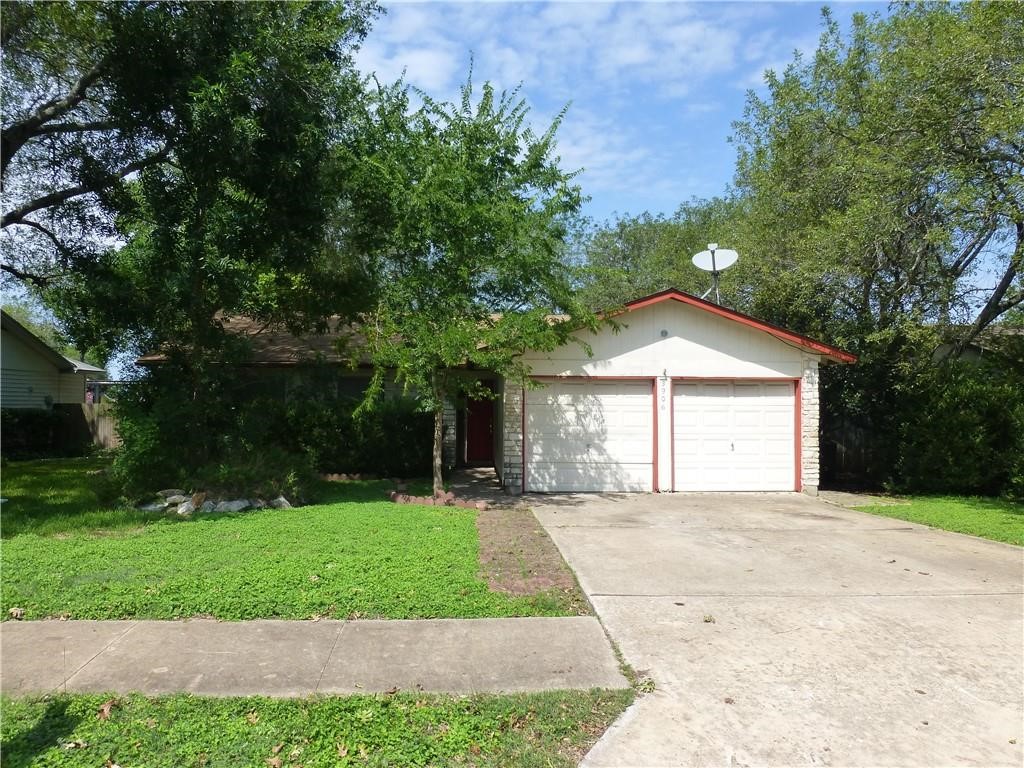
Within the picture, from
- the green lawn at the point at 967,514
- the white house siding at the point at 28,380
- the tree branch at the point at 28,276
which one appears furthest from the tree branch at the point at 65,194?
the green lawn at the point at 967,514

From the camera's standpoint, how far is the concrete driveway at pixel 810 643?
358 cm

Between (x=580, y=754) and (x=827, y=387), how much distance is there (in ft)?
48.3

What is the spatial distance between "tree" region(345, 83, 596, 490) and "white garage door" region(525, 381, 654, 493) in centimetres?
199

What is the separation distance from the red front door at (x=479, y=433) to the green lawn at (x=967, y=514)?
1007cm

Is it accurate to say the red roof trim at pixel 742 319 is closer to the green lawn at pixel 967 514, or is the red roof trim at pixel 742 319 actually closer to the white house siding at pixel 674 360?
the white house siding at pixel 674 360

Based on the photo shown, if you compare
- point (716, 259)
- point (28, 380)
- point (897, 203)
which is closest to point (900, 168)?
point (897, 203)

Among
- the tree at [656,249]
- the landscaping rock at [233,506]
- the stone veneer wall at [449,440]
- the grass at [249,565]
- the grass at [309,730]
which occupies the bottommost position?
the grass at [309,730]

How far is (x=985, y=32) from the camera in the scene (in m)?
11.3

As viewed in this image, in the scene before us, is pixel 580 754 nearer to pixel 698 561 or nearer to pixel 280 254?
pixel 698 561

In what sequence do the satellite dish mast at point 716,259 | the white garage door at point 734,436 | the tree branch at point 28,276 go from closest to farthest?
the tree branch at point 28,276
the white garage door at point 734,436
the satellite dish mast at point 716,259

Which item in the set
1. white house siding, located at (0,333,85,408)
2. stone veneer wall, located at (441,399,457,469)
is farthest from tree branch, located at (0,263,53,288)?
white house siding, located at (0,333,85,408)

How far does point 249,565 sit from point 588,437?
8000 mm

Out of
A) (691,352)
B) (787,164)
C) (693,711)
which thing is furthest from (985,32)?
(693,711)

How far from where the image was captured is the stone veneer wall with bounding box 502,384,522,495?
13.1 meters
